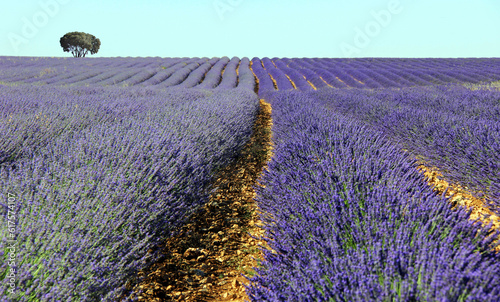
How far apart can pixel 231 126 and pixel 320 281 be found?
341cm

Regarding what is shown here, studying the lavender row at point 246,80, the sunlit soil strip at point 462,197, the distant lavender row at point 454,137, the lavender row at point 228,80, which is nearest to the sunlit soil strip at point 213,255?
the sunlit soil strip at point 462,197

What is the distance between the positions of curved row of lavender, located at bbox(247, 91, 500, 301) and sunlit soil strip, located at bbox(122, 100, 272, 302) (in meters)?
0.33

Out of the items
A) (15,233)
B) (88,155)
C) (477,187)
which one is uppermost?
(88,155)

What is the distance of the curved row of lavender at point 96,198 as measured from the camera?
1.37m

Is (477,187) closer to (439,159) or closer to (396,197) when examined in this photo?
(439,159)

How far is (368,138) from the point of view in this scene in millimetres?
3576

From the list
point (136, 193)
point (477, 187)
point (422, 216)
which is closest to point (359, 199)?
point (422, 216)

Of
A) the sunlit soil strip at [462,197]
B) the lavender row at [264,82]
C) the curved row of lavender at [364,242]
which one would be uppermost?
the lavender row at [264,82]
